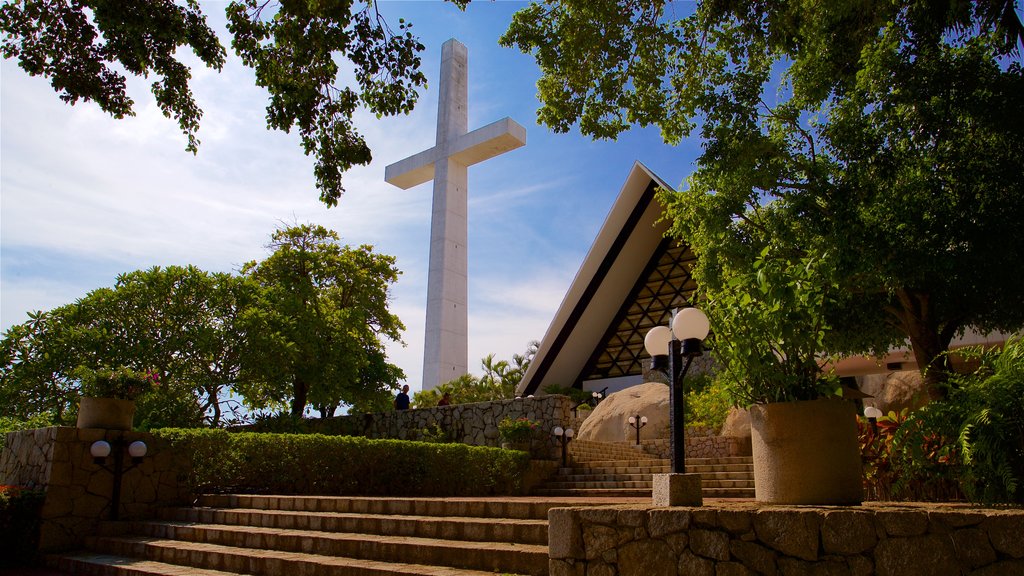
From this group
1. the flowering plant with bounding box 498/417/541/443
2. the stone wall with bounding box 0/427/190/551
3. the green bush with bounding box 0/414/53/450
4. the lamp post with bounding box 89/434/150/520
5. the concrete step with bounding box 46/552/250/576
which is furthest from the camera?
the green bush with bounding box 0/414/53/450

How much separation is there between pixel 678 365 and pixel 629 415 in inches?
473

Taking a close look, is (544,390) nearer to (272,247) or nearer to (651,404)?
(651,404)

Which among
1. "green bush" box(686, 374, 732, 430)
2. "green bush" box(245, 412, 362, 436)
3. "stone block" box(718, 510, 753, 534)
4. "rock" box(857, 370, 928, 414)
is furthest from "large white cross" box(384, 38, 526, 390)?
"stone block" box(718, 510, 753, 534)

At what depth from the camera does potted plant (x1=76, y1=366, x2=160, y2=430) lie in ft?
25.8

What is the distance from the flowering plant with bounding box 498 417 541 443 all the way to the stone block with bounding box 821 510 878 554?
343 inches

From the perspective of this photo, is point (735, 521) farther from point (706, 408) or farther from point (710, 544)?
point (706, 408)

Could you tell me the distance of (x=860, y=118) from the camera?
8766 mm

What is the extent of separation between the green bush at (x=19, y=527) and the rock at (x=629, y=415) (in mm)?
11459

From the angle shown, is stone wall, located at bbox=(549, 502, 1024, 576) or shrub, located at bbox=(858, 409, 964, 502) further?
shrub, located at bbox=(858, 409, 964, 502)

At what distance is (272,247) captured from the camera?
66.0 feet

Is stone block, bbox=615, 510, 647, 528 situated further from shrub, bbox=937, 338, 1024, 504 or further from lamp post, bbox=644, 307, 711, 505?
shrub, bbox=937, 338, 1024, 504

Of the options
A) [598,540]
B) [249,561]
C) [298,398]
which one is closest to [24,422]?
[298,398]

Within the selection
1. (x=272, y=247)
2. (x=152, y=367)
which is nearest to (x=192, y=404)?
(x=152, y=367)

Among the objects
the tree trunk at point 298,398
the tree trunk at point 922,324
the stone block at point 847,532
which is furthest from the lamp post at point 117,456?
the tree trunk at point 298,398
